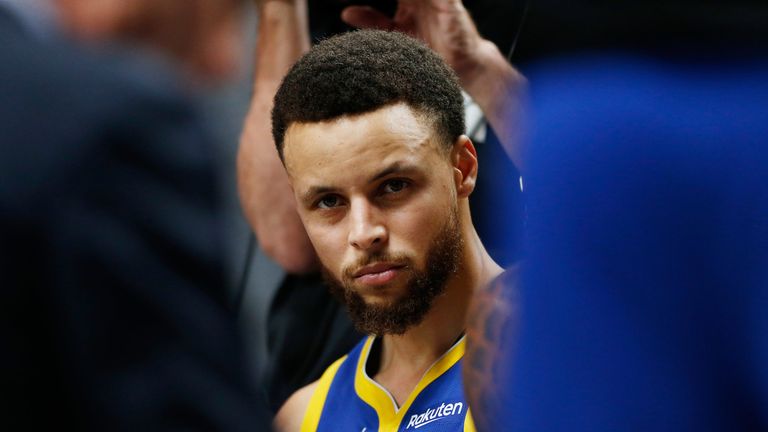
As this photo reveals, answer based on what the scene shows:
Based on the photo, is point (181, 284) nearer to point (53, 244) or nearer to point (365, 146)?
point (53, 244)

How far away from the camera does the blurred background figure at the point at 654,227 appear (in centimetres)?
71

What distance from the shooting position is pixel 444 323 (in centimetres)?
162

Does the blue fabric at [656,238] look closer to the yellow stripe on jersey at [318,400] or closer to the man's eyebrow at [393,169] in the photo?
the man's eyebrow at [393,169]

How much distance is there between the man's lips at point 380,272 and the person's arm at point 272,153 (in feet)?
0.97

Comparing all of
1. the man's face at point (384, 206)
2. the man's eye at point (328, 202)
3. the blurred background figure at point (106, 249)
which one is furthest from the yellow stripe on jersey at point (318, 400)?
the blurred background figure at point (106, 249)

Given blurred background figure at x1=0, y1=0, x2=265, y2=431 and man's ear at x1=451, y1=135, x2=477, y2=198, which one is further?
man's ear at x1=451, y1=135, x2=477, y2=198

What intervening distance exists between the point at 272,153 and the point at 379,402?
0.47 metres

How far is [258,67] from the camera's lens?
1854mm

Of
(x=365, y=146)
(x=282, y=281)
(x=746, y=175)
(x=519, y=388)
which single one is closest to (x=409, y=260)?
(x=365, y=146)

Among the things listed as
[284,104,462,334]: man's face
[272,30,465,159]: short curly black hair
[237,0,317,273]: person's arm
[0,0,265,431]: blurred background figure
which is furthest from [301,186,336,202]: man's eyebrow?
[0,0,265,431]: blurred background figure

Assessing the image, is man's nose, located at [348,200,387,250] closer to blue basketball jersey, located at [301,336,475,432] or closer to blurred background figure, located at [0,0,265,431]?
blue basketball jersey, located at [301,336,475,432]

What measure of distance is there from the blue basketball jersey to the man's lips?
160 mm

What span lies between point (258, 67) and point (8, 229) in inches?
46.6

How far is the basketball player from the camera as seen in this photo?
153 cm
